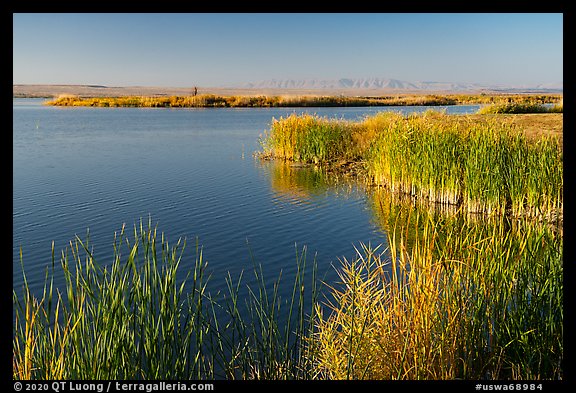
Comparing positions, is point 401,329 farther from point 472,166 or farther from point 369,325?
point 472,166

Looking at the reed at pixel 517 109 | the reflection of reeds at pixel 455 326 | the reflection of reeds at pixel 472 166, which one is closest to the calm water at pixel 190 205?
the reflection of reeds at pixel 472 166

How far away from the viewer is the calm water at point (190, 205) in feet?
30.1

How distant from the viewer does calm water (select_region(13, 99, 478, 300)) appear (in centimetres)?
918

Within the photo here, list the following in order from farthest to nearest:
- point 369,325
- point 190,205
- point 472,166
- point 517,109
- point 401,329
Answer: point 517,109, point 190,205, point 472,166, point 369,325, point 401,329

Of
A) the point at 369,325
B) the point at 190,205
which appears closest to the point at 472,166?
the point at 190,205

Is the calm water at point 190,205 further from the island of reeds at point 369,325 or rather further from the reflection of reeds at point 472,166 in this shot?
the island of reeds at point 369,325

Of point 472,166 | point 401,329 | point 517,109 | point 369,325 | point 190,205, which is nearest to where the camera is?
point 401,329

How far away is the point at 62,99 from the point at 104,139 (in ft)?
142

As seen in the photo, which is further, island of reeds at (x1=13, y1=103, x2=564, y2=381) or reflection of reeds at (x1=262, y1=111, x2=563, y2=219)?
reflection of reeds at (x1=262, y1=111, x2=563, y2=219)

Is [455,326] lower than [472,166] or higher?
lower

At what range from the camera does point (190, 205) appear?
41.3ft

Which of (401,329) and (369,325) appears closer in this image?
(401,329)

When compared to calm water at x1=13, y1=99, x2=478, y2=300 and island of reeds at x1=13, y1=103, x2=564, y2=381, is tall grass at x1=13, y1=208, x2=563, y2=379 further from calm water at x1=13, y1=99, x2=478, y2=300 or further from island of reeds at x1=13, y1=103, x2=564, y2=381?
calm water at x1=13, y1=99, x2=478, y2=300

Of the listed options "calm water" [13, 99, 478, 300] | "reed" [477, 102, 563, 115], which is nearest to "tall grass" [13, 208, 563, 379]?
Answer: "calm water" [13, 99, 478, 300]
